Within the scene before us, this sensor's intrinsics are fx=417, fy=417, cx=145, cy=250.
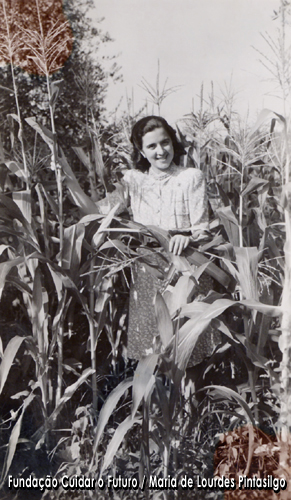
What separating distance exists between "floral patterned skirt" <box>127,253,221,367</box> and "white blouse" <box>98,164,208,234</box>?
0.52 feet

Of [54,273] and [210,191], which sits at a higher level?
[210,191]

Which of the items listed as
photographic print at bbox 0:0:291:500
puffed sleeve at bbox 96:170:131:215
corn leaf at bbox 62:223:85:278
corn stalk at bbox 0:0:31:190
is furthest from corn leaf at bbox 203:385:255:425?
corn stalk at bbox 0:0:31:190

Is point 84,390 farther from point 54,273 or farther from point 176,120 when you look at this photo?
point 176,120

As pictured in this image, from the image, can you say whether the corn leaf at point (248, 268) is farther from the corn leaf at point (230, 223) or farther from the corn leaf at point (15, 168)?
the corn leaf at point (15, 168)

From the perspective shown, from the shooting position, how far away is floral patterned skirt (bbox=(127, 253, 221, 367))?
4.94 ft

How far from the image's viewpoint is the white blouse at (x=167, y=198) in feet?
4.91

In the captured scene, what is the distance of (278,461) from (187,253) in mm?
698

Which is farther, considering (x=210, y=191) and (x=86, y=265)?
(x=210, y=191)

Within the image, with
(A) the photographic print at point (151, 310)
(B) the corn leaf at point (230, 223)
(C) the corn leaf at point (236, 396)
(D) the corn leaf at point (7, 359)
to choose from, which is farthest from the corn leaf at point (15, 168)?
(C) the corn leaf at point (236, 396)

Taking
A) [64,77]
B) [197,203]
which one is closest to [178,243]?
[197,203]

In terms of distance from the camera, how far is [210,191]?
5.99 feet

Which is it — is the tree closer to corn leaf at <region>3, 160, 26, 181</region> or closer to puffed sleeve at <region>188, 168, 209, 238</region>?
corn leaf at <region>3, 160, 26, 181</region>

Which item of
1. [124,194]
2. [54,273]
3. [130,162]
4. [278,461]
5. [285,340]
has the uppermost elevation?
[130,162]

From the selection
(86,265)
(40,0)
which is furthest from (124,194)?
(40,0)
